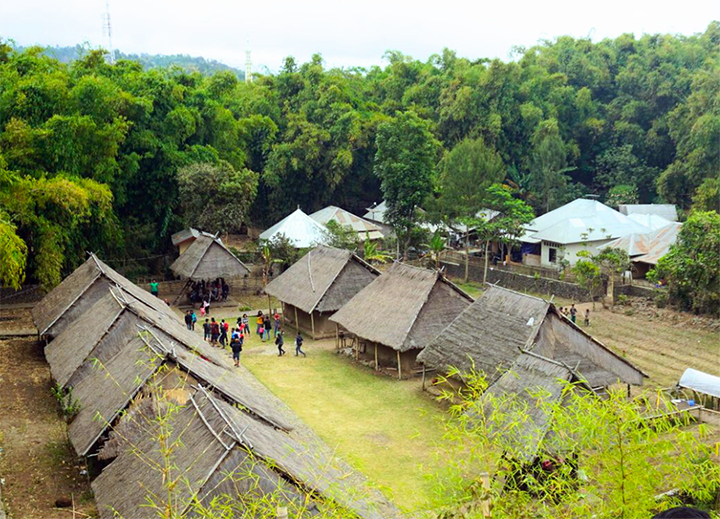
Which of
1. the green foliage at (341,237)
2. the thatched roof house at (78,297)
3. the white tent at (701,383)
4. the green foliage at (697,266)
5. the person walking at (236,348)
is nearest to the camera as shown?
the white tent at (701,383)

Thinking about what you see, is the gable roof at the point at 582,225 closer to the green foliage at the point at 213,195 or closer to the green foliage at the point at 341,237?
the green foliage at the point at 341,237

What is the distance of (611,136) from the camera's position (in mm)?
47344

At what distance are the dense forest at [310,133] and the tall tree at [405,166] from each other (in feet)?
1.19

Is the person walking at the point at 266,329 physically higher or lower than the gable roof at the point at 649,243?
lower

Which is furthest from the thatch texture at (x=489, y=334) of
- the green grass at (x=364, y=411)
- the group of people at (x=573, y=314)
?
the group of people at (x=573, y=314)

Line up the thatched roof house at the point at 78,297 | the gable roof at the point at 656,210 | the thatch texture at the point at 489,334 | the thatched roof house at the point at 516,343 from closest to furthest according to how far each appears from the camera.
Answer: the thatched roof house at the point at 516,343
the thatch texture at the point at 489,334
the thatched roof house at the point at 78,297
the gable roof at the point at 656,210

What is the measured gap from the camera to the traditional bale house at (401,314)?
64.6ft

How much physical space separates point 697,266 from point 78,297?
1953 centimetres

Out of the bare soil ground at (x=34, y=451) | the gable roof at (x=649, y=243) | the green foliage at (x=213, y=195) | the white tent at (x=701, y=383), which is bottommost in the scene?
the bare soil ground at (x=34, y=451)

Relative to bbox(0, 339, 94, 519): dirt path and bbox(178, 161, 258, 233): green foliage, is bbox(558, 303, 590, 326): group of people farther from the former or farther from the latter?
bbox(0, 339, 94, 519): dirt path

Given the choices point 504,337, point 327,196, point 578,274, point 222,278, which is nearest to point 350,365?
point 504,337

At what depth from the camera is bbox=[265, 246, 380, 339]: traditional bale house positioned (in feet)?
77.9

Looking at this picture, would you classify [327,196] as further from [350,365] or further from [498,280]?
[350,365]

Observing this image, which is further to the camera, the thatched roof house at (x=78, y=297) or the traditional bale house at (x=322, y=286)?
the traditional bale house at (x=322, y=286)
